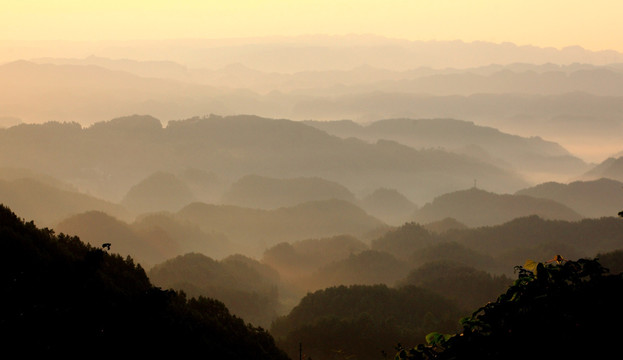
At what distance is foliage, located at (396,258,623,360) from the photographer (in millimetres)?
8180

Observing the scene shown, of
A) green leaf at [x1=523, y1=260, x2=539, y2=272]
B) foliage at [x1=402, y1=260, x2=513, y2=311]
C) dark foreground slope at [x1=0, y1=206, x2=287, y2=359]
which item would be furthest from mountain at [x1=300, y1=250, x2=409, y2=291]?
green leaf at [x1=523, y1=260, x2=539, y2=272]

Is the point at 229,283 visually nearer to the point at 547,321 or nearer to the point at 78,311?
the point at 78,311

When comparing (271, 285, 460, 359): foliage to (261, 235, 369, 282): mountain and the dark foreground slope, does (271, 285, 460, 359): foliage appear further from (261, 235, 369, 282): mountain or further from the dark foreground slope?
(261, 235, 369, 282): mountain

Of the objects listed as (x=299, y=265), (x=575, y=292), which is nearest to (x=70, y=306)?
(x=575, y=292)

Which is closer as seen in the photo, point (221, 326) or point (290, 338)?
point (221, 326)

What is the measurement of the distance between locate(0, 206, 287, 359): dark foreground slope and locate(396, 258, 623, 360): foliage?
737 cm

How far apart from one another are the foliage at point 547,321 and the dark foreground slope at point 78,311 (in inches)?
290

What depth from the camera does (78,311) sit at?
14930mm

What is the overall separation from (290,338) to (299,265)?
325ft

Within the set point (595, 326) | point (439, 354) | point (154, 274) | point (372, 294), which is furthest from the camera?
point (154, 274)

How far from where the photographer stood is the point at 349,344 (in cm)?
7675

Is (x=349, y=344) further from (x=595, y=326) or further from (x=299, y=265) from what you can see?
(x=299, y=265)

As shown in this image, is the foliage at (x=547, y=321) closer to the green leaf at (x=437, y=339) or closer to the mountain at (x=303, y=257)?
the green leaf at (x=437, y=339)

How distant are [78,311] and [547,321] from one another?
1059 cm
